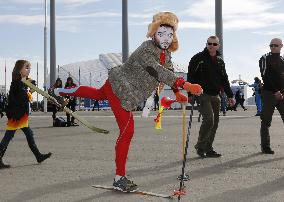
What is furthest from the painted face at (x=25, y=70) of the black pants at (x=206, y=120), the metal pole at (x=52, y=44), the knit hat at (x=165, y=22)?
the metal pole at (x=52, y=44)

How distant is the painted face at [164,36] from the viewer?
558cm

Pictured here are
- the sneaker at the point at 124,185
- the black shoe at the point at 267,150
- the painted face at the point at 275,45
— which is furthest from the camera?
the black shoe at the point at 267,150

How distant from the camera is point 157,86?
568 cm

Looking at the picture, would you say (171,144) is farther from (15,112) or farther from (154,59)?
(154,59)

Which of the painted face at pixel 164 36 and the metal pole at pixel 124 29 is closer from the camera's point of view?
the painted face at pixel 164 36

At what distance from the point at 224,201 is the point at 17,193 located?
212 cm

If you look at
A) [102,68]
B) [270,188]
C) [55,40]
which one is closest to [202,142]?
[270,188]

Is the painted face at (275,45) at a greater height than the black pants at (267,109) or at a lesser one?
greater

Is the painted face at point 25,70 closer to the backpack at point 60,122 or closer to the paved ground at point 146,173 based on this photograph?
the paved ground at point 146,173

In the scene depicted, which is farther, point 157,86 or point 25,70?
point 25,70

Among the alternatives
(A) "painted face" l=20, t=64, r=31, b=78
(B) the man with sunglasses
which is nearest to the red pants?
(A) "painted face" l=20, t=64, r=31, b=78

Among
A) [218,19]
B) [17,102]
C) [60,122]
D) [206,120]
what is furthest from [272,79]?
[218,19]

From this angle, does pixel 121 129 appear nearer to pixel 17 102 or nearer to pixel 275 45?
pixel 17 102

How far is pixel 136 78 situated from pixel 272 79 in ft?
12.7
